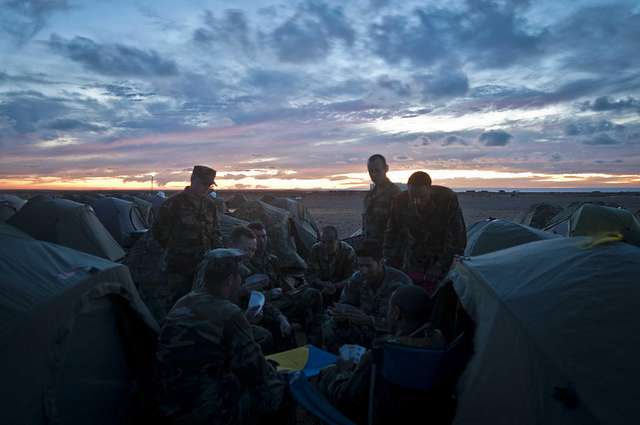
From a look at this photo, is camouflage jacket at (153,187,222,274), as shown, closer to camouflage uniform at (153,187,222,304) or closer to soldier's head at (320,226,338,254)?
camouflage uniform at (153,187,222,304)

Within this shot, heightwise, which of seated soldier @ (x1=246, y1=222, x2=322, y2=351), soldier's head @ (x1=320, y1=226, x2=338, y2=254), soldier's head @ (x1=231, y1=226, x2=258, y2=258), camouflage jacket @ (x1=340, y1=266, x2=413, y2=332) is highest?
soldier's head @ (x1=231, y1=226, x2=258, y2=258)

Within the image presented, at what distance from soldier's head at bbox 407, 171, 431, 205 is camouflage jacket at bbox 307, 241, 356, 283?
2.01 metres

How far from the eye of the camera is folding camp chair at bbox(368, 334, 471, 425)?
3.10 metres

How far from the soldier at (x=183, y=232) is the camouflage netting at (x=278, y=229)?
4094mm

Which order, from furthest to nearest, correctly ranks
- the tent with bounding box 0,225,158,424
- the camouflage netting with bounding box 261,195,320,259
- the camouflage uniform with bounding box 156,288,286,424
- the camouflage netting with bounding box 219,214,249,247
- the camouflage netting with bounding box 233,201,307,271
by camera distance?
the camouflage netting with bounding box 261,195,320,259
the camouflage netting with bounding box 233,201,307,271
the camouflage netting with bounding box 219,214,249,247
the camouflage uniform with bounding box 156,288,286,424
the tent with bounding box 0,225,158,424

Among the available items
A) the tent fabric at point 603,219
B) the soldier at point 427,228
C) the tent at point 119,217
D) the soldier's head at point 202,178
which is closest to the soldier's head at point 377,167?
the soldier at point 427,228

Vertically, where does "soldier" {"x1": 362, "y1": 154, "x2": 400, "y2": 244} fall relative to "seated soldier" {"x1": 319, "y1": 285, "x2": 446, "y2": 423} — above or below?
above

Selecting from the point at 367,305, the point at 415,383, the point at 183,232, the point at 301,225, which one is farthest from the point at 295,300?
the point at 301,225

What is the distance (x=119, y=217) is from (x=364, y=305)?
35.7 feet

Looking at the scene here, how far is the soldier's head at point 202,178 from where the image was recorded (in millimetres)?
6289

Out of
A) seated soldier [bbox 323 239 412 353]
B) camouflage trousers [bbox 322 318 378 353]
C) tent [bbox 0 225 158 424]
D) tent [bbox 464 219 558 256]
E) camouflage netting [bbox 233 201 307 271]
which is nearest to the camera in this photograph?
tent [bbox 0 225 158 424]

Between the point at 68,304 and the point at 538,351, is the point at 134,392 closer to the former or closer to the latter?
the point at 68,304

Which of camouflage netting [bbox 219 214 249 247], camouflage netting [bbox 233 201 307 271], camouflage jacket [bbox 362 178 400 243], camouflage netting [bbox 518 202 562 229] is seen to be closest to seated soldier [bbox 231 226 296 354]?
camouflage jacket [bbox 362 178 400 243]

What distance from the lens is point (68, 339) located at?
11.6ft
